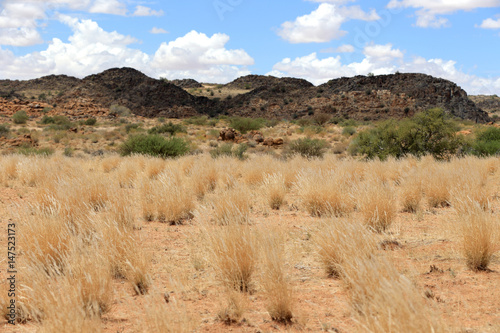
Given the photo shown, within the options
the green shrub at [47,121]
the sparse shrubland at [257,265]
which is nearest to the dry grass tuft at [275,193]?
the sparse shrubland at [257,265]

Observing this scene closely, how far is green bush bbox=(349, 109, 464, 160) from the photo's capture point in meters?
16.0

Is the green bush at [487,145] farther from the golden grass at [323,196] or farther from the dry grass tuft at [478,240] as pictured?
the dry grass tuft at [478,240]

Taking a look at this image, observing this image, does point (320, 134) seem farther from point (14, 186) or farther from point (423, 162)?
point (14, 186)

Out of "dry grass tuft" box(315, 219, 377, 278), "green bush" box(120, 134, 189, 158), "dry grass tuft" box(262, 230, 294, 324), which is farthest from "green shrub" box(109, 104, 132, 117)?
"dry grass tuft" box(262, 230, 294, 324)

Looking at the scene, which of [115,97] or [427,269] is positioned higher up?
[115,97]

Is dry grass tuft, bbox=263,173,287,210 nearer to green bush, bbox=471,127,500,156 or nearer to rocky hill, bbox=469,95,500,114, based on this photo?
green bush, bbox=471,127,500,156

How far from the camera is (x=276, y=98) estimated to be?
6581 cm

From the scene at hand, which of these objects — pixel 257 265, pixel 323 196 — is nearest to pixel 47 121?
pixel 323 196

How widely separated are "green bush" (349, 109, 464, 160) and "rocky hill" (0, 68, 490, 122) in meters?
37.5

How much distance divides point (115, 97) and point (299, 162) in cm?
5805

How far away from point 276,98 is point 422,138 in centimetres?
5066

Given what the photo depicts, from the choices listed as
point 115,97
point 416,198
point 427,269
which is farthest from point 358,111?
point 427,269

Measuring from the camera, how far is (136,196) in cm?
969

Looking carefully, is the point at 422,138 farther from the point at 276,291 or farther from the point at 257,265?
→ the point at 276,291
